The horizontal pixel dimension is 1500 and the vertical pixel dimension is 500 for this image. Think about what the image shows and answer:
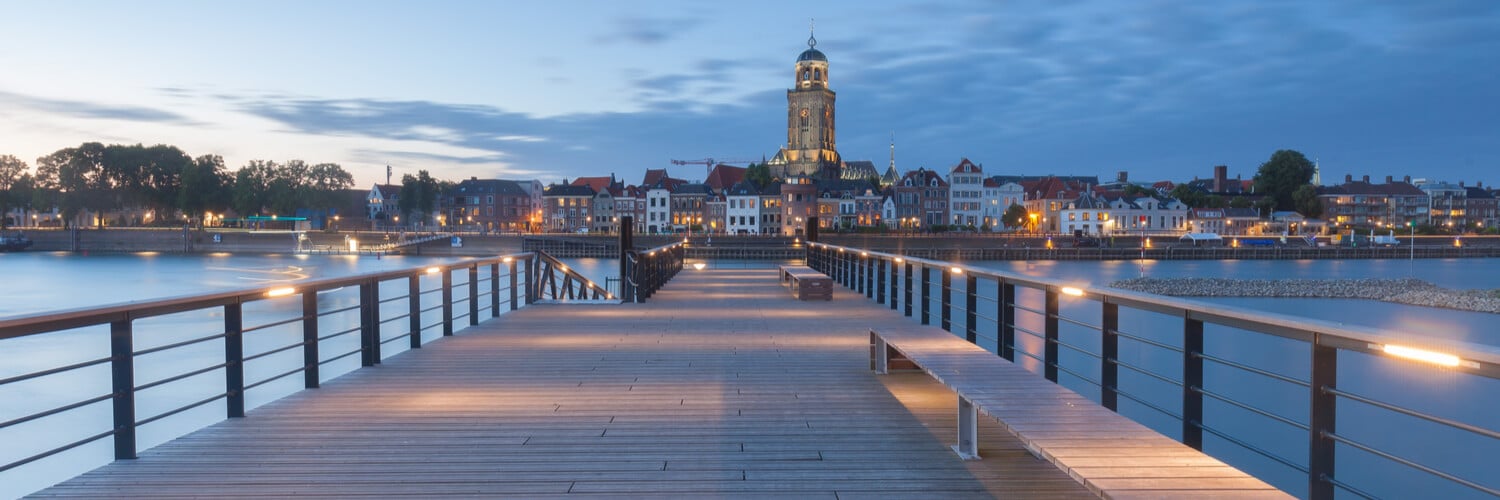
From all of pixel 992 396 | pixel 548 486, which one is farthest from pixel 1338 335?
pixel 548 486

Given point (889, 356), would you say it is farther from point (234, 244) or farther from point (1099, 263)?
point (234, 244)

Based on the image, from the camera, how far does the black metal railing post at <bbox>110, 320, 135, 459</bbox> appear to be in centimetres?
434

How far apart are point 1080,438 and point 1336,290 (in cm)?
5254

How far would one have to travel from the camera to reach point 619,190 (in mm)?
103562

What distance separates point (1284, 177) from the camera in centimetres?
11575

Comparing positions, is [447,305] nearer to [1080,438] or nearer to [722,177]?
[1080,438]

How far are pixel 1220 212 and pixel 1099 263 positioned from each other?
39.9 metres

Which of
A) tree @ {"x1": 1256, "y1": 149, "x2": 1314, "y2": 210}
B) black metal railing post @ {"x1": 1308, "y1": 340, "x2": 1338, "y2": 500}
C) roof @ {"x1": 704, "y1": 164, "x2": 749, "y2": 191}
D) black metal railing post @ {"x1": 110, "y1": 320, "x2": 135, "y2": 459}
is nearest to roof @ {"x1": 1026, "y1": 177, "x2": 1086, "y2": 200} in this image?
tree @ {"x1": 1256, "y1": 149, "x2": 1314, "y2": 210}

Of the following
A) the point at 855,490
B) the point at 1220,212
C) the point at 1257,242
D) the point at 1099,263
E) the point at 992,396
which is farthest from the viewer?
the point at 1220,212

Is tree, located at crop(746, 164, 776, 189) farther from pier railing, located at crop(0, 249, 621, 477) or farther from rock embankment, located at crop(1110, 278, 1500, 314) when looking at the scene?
pier railing, located at crop(0, 249, 621, 477)

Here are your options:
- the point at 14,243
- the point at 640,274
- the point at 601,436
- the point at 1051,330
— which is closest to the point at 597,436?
the point at 601,436

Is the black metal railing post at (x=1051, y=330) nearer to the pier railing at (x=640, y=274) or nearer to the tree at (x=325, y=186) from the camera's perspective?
the pier railing at (x=640, y=274)

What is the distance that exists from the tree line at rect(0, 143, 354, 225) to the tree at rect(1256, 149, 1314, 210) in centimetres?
11449

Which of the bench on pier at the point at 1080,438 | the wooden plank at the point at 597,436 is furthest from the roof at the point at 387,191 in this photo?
the bench on pier at the point at 1080,438
